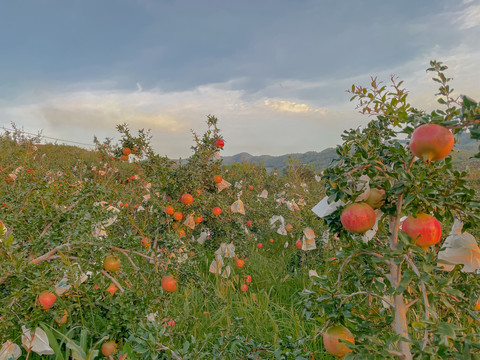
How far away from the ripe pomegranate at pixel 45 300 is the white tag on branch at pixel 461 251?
7.26 ft

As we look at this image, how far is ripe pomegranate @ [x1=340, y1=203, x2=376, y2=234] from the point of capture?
116 centimetres

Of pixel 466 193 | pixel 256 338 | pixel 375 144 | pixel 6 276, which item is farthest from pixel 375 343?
pixel 6 276

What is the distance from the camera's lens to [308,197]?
4.89 metres

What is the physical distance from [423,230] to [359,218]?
242 millimetres

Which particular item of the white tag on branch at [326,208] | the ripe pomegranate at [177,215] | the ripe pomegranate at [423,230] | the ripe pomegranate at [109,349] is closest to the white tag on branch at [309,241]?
the ripe pomegranate at [177,215]

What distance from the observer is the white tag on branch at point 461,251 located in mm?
1314

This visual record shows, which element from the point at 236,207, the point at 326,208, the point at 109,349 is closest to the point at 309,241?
the point at 236,207

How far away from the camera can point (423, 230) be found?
3.81 ft

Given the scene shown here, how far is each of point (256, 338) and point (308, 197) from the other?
8.75ft

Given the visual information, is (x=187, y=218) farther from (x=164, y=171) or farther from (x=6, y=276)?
(x=6, y=276)

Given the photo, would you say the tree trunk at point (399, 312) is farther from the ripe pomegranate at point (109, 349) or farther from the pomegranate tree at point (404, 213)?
the ripe pomegranate at point (109, 349)

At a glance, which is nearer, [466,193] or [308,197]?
[466,193]

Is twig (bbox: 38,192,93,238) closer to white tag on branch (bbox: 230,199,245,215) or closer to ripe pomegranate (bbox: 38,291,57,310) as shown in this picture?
ripe pomegranate (bbox: 38,291,57,310)

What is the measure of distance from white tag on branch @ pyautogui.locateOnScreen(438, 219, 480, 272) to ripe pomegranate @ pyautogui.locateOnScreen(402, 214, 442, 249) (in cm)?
20
